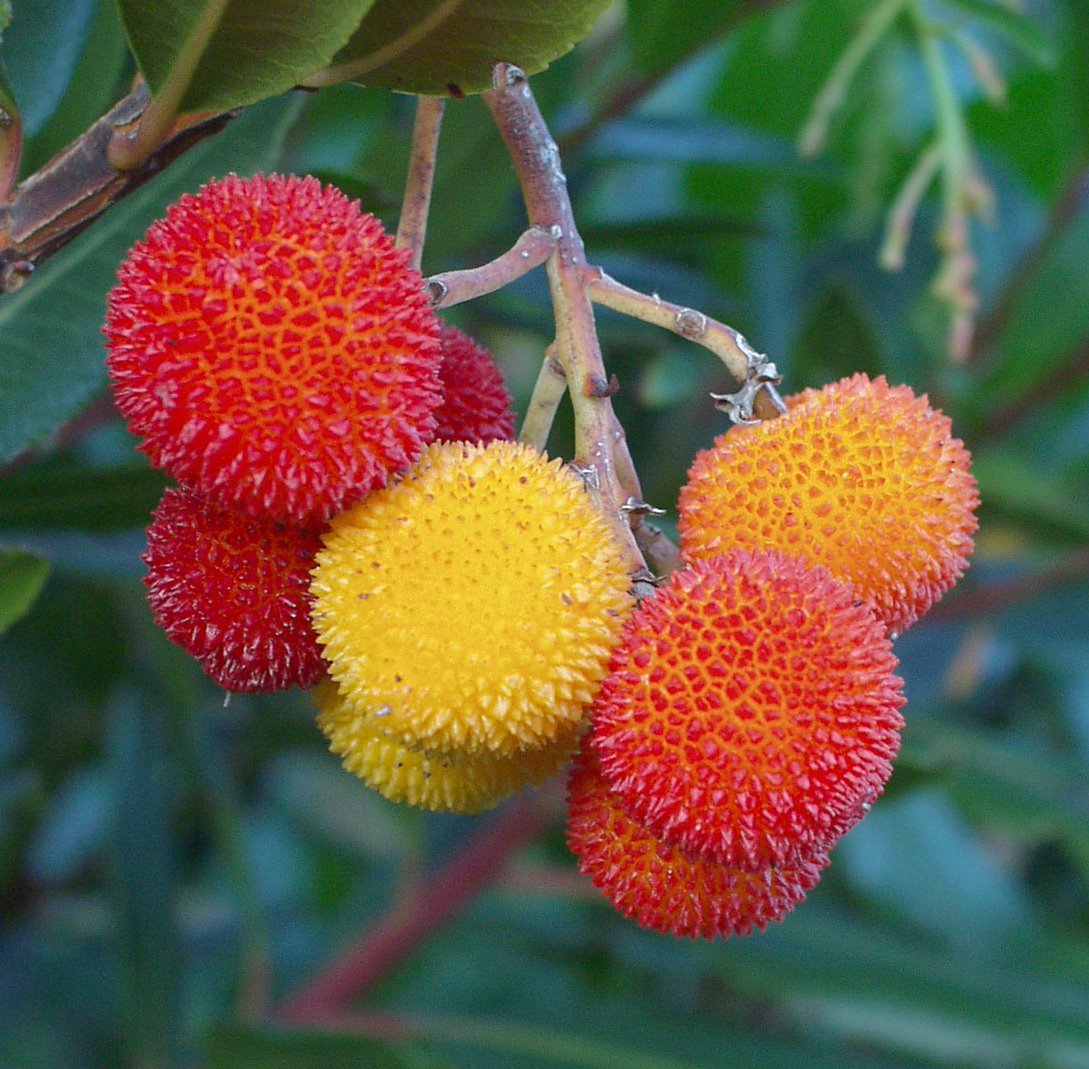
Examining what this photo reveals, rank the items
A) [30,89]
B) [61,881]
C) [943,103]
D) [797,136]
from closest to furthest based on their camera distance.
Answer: [30,89] → [943,103] → [797,136] → [61,881]

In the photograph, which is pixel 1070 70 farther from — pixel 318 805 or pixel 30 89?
pixel 318 805

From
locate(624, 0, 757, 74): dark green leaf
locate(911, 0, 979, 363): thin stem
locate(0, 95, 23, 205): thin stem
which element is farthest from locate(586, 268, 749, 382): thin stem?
locate(624, 0, 757, 74): dark green leaf

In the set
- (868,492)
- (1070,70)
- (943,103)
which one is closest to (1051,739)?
(1070,70)

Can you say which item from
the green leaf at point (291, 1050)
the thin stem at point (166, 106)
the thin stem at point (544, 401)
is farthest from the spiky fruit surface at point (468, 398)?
the green leaf at point (291, 1050)

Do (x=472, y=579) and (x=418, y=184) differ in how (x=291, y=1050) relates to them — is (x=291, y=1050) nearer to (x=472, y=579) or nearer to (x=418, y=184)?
(x=472, y=579)

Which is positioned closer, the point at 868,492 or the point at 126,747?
the point at 868,492

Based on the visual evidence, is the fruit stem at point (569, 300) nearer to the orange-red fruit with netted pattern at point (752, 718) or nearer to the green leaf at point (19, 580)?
the orange-red fruit with netted pattern at point (752, 718)
